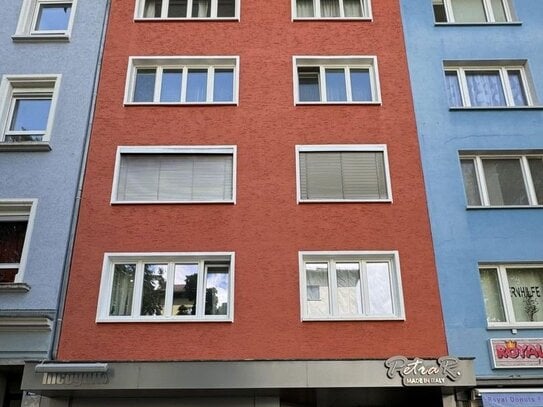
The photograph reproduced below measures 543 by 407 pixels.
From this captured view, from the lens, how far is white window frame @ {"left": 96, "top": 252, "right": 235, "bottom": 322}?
12.9 metres

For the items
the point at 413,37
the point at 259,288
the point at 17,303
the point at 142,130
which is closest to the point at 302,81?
the point at 413,37

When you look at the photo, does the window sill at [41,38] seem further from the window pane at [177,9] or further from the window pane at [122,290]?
the window pane at [122,290]

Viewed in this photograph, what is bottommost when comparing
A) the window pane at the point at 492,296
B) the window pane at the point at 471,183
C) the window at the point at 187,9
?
the window pane at the point at 492,296

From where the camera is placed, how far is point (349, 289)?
13.4 m

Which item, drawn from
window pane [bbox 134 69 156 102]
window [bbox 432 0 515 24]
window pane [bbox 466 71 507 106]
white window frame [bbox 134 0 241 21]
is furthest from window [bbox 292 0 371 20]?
window pane [bbox 134 69 156 102]

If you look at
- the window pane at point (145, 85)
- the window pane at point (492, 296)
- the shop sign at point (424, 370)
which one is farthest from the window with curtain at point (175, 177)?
the window pane at point (492, 296)

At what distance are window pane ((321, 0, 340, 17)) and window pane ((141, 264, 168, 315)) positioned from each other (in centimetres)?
937

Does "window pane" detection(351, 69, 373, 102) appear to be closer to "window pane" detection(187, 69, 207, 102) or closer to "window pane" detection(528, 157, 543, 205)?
"window pane" detection(187, 69, 207, 102)

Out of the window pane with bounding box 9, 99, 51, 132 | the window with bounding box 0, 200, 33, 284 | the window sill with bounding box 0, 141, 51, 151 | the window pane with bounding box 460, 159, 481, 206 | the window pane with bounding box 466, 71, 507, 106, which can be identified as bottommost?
the window with bounding box 0, 200, 33, 284

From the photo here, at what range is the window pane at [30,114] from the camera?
15414mm

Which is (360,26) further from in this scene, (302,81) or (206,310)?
(206,310)

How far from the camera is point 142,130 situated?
15.2 metres

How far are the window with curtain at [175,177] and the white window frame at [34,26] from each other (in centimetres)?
451

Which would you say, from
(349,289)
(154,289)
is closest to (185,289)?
(154,289)
